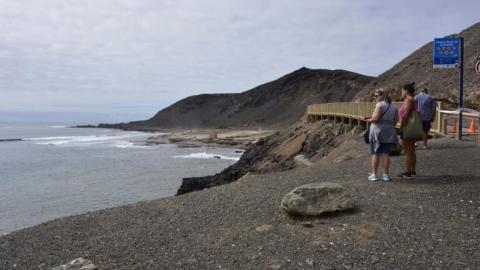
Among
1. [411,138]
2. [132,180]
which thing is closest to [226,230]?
[411,138]

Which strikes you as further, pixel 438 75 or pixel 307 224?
pixel 438 75

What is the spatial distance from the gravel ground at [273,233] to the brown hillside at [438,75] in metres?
23.8

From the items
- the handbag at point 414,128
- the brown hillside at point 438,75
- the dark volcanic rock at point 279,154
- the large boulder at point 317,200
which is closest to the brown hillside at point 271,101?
the brown hillside at point 438,75

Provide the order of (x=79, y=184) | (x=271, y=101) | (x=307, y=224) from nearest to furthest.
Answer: (x=307, y=224), (x=79, y=184), (x=271, y=101)

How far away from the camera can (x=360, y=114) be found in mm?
24016

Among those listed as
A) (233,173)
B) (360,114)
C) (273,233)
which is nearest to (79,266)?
(273,233)

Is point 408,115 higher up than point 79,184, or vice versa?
point 408,115

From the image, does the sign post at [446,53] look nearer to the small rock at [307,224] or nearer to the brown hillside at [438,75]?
the small rock at [307,224]

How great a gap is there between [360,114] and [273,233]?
59.7 ft

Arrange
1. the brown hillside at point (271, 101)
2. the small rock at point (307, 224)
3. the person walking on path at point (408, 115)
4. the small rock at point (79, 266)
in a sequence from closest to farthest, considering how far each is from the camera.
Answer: the small rock at point (79, 266) → the small rock at point (307, 224) → the person walking on path at point (408, 115) → the brown hillside at point (271, 101)

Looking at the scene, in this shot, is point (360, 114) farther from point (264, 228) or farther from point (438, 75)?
point (438, 75)

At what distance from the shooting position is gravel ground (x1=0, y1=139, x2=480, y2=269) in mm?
5816

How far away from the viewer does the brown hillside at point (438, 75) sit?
31.8 metres

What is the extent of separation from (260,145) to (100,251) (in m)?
31.1
